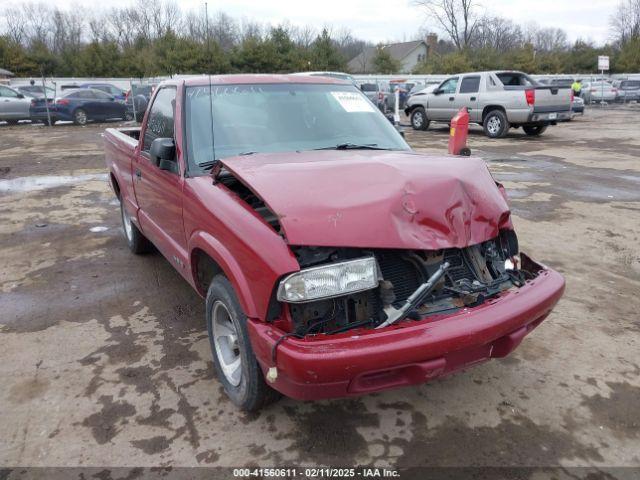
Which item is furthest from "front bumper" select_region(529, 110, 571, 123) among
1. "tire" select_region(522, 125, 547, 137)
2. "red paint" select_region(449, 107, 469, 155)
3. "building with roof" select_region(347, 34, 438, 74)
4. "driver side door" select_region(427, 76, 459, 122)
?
"building with roof" select_region(347, 34, 438, 74)

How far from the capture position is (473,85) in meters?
15.6

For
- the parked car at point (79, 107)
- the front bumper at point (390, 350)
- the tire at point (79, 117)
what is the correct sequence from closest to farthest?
the front bumper at point (390, 350) → the parked car at point (79, 107) → the tire at point (79, 117)

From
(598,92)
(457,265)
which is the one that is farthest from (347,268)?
(598,92)

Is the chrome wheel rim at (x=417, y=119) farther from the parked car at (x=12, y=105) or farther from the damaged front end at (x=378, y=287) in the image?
the damaged front end at (x=378, y=287)

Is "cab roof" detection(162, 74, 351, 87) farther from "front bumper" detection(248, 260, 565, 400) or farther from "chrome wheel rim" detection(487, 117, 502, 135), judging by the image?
"chrome wheel rim" detection(487, 117, 502, 135)

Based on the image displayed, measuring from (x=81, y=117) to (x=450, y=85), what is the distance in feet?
48.3

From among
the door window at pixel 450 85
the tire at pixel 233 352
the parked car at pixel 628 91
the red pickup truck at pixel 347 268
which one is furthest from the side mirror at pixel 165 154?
the parked car at pixel 628 91

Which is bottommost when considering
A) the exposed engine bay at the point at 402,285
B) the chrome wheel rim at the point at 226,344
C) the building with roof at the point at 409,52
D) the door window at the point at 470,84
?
the chrome wheel rim at the point at 226,344

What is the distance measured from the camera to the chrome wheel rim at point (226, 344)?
2.90m

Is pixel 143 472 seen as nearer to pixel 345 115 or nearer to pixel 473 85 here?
pixel 345 115

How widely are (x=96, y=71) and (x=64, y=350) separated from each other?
44.5 meters

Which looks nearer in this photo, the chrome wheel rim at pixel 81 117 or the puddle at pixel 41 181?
the puddle at pixel 41 181

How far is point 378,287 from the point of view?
2449mm

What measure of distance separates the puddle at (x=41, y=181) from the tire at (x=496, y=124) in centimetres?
1096
